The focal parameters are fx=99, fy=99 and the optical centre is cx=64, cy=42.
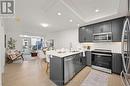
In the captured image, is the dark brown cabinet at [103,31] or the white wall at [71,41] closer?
the dark brown cabinet at [103,31]

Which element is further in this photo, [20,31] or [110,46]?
[20,31]

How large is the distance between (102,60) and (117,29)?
140cm

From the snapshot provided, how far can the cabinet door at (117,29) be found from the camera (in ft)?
12.2

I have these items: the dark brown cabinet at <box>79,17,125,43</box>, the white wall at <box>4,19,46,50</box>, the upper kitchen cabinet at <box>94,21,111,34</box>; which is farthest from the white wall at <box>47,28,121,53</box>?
the white wall at <box>4,19,46,50</box>

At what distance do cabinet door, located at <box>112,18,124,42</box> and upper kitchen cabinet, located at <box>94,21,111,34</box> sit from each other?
228 millimetres

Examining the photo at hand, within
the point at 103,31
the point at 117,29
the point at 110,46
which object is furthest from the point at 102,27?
the point at 110,46

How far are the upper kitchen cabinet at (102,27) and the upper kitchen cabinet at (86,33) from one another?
33cm

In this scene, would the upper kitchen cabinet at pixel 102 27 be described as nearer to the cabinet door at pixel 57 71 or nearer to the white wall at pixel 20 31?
the cabinet door at pixel 57 71

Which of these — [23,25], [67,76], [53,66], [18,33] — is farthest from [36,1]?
[18,33]

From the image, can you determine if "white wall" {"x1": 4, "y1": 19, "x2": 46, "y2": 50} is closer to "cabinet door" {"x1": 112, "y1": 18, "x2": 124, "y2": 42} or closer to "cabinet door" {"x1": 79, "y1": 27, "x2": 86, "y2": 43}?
"cabinet door" {"x1": 79, "y1": 27, "x2": 86, "y2": 43}

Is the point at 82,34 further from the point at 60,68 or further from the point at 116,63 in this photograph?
the point at 60,68

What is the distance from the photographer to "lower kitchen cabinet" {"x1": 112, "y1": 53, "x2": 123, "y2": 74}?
3.66 m

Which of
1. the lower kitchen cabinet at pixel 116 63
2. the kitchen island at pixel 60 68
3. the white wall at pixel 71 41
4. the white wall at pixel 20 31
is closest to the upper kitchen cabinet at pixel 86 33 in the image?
the white wall at pixel 71 41

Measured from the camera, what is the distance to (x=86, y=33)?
5.34 meters
